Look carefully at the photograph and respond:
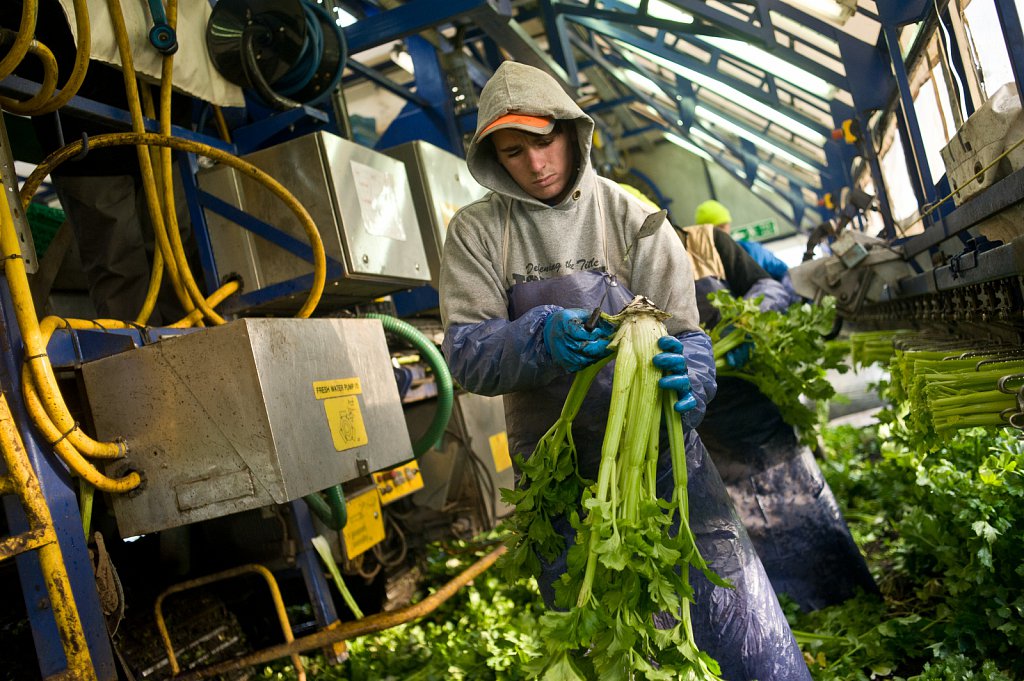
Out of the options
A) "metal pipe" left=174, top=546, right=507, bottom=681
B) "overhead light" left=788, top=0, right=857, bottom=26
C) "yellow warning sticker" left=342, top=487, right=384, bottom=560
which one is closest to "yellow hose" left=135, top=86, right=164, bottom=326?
"yellow warning sticker" left=342, top=487, right=384, bottom=560

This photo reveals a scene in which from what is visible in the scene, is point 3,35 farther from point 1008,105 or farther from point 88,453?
point 1008,105

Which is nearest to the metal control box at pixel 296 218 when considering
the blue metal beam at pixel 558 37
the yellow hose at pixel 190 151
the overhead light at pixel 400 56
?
the yellow hose at pixel 190 151

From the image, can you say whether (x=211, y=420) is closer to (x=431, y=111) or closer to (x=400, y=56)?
(x=431, y=111)

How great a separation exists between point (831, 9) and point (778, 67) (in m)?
2.61

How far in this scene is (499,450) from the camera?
219 inches

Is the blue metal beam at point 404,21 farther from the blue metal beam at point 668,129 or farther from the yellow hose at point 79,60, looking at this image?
the blue metal beam at point 668,129

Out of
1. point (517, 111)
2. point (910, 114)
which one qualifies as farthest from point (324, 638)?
point (910, 114)

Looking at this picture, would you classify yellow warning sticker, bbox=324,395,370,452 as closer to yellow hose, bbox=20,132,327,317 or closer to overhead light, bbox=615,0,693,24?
yellow hose, bbox=20,132,327,317

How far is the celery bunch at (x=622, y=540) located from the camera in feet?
5.96

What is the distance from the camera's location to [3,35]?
Result: 2834 millimetres

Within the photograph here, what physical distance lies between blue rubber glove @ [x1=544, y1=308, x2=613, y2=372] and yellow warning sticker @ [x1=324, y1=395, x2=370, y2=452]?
1.15 meters

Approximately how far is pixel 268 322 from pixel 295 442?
0.41 m

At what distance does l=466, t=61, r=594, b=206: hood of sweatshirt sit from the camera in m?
2.54

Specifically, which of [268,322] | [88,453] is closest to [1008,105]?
[268,322]
